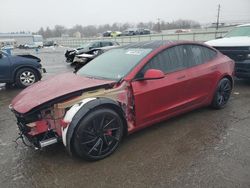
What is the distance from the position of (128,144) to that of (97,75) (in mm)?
1216

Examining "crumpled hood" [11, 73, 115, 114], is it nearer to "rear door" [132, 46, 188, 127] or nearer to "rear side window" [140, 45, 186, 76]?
"rear door" [132, 46, 188, 127]

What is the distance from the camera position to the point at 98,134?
3.33 m

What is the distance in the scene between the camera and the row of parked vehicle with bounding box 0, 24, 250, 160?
319 cm

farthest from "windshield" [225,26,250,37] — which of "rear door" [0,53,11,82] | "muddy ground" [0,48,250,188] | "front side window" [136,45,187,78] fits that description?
"rear door" [0,53,11,82]

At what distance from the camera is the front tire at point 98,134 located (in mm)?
3162

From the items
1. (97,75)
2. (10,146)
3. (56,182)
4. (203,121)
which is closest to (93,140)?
(56,182)

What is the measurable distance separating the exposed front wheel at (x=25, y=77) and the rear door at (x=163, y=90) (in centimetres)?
602

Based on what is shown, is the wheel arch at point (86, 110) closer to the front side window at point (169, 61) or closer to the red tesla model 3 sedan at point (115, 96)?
the red tesla model 3 sedan at point (115, 96)

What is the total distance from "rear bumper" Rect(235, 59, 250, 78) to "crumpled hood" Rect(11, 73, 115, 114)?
4876mm

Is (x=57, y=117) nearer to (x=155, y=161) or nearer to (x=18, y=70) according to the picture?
(x=155, y=161)

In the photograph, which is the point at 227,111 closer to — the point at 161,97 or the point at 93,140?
the point at 161,97

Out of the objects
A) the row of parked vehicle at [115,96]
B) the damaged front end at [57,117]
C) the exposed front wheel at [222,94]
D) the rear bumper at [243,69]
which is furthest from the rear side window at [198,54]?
the rear bumper at [243,69]

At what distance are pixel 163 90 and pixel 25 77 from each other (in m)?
6.21

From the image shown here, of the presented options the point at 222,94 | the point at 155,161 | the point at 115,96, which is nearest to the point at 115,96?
the point at 115,96
